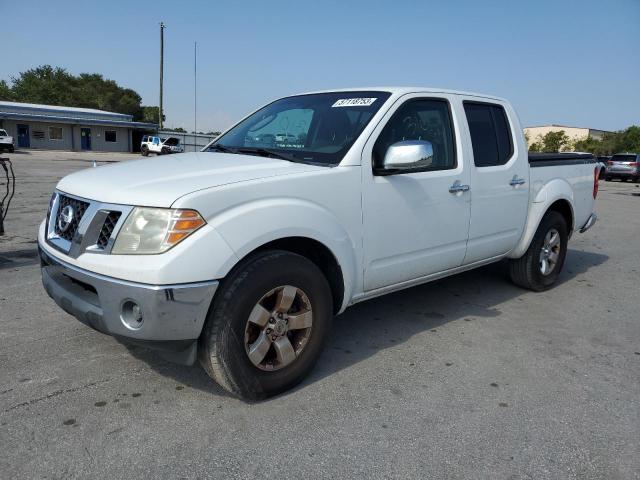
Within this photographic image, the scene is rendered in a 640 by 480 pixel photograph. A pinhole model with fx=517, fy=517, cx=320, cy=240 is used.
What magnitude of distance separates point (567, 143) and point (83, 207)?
223ft

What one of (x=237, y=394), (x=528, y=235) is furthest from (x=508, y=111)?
(x=237, y=394)

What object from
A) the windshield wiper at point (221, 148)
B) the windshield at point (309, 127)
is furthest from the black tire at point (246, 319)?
the windshield wiper at point (221, 148)

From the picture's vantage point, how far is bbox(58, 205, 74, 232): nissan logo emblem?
2857mm

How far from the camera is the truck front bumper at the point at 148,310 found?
2424 mm

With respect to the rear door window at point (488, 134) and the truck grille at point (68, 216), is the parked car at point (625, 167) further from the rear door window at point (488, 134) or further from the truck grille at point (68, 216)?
the truck grille at point (68, 216)

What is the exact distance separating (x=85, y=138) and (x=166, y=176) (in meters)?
52.0

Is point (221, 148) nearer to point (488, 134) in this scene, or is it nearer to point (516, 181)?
point (488, 134)

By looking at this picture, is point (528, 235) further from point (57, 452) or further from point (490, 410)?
point (57, 452)

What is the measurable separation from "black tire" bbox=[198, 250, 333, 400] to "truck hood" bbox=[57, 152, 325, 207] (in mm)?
468

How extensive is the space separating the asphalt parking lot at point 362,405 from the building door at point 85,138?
49.5 meters

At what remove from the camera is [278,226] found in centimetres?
275

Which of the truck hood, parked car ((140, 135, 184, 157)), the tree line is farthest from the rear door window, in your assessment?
the tree line

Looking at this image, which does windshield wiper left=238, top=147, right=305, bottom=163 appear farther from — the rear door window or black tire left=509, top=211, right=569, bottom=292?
black tire left=509, top=211, right=569, bottom=292

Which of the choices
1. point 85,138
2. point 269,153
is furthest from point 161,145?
point 269,153
